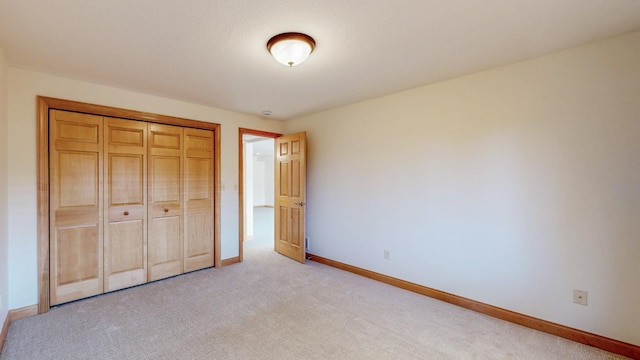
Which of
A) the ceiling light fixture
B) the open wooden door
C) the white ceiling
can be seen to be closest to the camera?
the white ceiling

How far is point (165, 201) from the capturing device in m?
3.57

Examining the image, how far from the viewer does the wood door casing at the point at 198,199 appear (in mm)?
3766

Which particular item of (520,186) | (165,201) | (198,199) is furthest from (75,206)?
(520,186)

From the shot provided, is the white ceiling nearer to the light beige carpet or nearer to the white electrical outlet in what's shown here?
the white electrical outlet

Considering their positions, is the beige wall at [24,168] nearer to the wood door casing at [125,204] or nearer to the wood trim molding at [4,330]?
the wood trim molding at [4,330]

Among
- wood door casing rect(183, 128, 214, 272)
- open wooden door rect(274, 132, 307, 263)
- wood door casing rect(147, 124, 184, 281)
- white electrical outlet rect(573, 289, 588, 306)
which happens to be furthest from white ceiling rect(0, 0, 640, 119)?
white electrical outlet rect(573, 289, 588, 306)

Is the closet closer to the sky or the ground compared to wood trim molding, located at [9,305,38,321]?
closer to the sky

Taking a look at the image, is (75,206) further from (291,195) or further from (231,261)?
(291,195)

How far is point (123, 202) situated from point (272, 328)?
7.73ft

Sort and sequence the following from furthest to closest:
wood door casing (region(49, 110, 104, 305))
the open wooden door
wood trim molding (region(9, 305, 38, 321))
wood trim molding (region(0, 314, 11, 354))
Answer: the open wooden door < wood door casing (region(49, 110, 104, 305)) < wood trim molding (region(9, 305, 38, 321)) < wood trim molding (region(0, 314, 11, 354))

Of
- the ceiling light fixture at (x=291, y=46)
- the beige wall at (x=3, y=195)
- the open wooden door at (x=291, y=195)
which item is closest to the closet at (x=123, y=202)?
the beige wall at (x=3, y=195)

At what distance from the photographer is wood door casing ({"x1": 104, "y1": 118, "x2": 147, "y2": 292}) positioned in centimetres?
311

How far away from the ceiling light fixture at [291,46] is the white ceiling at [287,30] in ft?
0.19

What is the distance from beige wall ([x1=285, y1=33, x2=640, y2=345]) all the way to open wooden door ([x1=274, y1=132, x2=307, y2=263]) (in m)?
0.99
